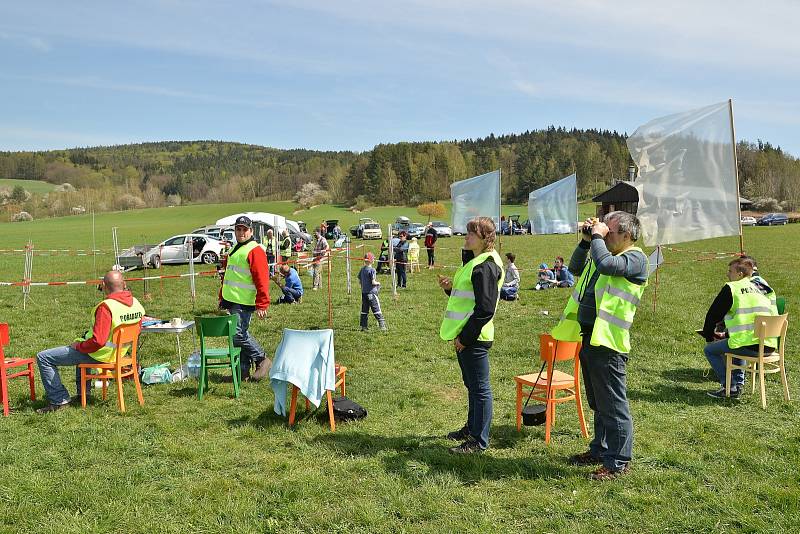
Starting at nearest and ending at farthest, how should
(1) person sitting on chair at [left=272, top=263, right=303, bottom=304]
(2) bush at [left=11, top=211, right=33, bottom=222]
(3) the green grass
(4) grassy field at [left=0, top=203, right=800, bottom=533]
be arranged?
(4) grassy field at [left=0, top=203, right=800, bottom=533] < (1) person sitting on chair at [left=272, top=263, right=303, bottom=304] < (2) bush at [left=11, top=211, right=33, bottom=222] < (3) the green grass

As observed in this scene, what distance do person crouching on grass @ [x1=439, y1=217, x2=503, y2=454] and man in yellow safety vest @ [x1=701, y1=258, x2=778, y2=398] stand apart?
134 inches

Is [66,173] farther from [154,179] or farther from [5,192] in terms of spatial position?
[5,192]

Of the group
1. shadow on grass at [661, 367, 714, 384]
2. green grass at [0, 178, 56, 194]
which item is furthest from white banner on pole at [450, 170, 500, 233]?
green grass at [0, 178, 56, 194]

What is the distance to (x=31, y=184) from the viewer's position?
11738cm

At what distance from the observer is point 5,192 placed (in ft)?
317

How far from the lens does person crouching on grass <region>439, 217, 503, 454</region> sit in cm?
473

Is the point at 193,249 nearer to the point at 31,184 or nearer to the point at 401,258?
the point at 401,258

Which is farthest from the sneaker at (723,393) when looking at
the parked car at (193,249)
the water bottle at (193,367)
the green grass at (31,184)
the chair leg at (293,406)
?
the green grass at (31,184)

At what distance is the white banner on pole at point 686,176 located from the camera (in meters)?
7.47

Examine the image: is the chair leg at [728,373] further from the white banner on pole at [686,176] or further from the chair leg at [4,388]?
the chair leg at [4,388]

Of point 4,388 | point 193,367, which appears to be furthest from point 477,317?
point 4,388

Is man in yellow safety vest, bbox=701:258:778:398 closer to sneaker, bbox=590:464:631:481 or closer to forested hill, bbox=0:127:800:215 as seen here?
sneaker, bbox=590:464:631:481

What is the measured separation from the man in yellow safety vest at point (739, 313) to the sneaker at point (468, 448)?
134 inches

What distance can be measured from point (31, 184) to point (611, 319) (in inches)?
5366
